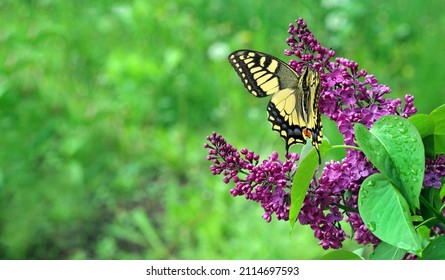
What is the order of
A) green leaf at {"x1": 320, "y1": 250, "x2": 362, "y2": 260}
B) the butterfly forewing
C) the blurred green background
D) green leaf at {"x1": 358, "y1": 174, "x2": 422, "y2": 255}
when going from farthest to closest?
the blurred green background < the butterfly forewing < green leaf at {"x1": 320, "y1": 250, "x2": 362, "y2": 260} < green leaf at {"x1": 358, "y1": 174, "x2": 422, "y2": 255}

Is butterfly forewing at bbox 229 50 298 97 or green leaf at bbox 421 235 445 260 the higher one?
butterfly forewing at bbox 229 50 298 97

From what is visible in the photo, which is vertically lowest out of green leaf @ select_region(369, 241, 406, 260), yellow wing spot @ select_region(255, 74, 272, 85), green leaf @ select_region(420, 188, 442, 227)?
green leaf @ select_region(369, 241, 406, 260)

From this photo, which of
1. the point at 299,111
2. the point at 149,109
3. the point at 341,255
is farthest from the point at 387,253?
the point at 149,109

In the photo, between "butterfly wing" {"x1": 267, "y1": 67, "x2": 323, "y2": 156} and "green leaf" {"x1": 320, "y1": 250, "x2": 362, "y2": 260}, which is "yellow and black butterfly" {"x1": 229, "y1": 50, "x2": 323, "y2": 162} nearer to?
"butterfly wing" {"x1": 267, "y1": 67, "x2": 323, "y2": 156}

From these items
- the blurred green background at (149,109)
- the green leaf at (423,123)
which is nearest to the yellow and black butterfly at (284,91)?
the green leaf at (423,123)

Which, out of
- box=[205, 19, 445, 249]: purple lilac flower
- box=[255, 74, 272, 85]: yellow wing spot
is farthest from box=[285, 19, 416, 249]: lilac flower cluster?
box=[255, 74, 272, 85]: yellow wing spot

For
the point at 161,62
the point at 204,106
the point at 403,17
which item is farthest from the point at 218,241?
the point at 403,17

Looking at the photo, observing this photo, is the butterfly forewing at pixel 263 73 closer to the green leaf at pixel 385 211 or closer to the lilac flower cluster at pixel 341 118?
the lilac flower cluster at pixel 341 118
